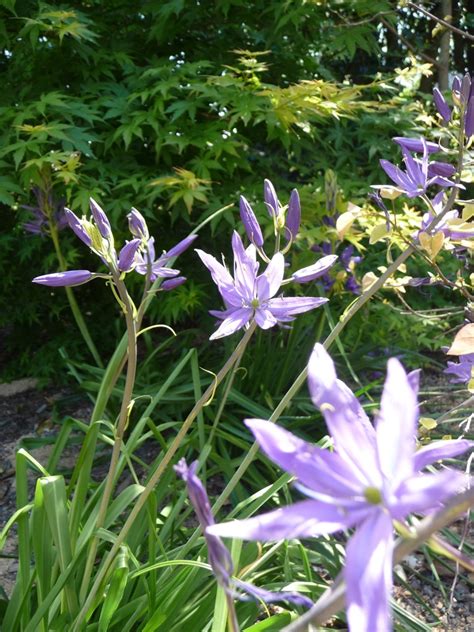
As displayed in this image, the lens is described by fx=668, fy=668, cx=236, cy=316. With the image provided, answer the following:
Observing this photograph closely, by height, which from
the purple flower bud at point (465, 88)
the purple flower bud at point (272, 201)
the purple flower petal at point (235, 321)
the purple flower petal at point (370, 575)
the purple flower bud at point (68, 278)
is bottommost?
the purple flower petal at point (235, 321)

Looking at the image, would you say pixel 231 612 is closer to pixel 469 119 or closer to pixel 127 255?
pixel 127 255

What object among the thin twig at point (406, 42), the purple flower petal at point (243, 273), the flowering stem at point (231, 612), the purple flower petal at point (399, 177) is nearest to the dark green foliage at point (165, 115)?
the thin twig at point (406, 42)

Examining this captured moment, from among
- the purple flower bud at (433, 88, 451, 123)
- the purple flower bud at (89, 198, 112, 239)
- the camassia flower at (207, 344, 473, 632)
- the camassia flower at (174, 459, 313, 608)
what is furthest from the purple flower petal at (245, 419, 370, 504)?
the purple flower bud at (433, 88, 451, 123)

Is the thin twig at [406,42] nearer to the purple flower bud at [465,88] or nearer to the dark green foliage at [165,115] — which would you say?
the dark green foliage at [165,115]

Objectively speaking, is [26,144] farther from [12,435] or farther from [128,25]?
[12,435]

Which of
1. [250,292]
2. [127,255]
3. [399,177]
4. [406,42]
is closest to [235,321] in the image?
[250,292]
